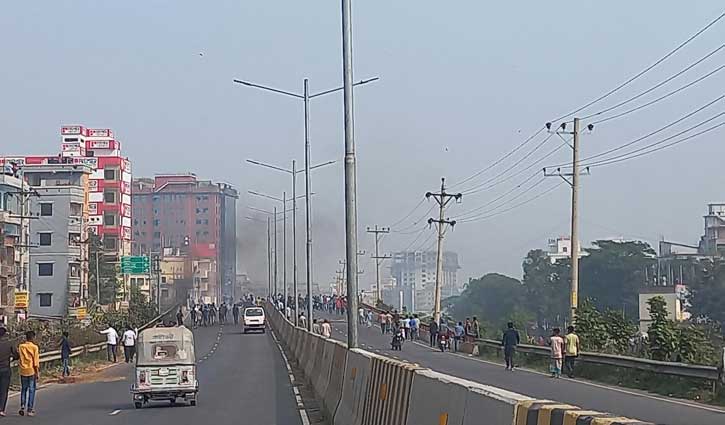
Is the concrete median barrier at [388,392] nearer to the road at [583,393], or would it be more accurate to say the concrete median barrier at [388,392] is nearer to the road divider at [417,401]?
the road divider at [417,401]

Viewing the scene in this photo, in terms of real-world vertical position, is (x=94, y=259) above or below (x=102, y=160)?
below

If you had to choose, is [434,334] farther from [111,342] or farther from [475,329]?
[111,342]

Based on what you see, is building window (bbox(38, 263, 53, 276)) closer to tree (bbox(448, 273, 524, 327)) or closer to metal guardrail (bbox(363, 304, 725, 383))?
tree (bbox(448, 273, 524, 327))

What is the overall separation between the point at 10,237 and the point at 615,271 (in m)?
42.6

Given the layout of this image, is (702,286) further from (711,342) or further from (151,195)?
(151,195)

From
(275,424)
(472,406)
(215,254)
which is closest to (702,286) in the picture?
(275,424)

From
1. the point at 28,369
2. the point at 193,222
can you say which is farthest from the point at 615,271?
the point at 193,222

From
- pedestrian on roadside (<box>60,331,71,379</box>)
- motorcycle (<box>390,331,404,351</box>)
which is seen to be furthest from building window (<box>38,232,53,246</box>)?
pedestrian on roadside (<box>60,331,71,379</box>)

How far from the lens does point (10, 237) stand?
274ft

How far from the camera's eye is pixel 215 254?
148500mm

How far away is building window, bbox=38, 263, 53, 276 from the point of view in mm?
100000

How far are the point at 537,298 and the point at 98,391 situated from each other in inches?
1776

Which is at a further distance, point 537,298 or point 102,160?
point 102,160

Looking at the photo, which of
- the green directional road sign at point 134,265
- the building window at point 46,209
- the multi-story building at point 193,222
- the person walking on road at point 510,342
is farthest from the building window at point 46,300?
the person walking on road at point 510,342
